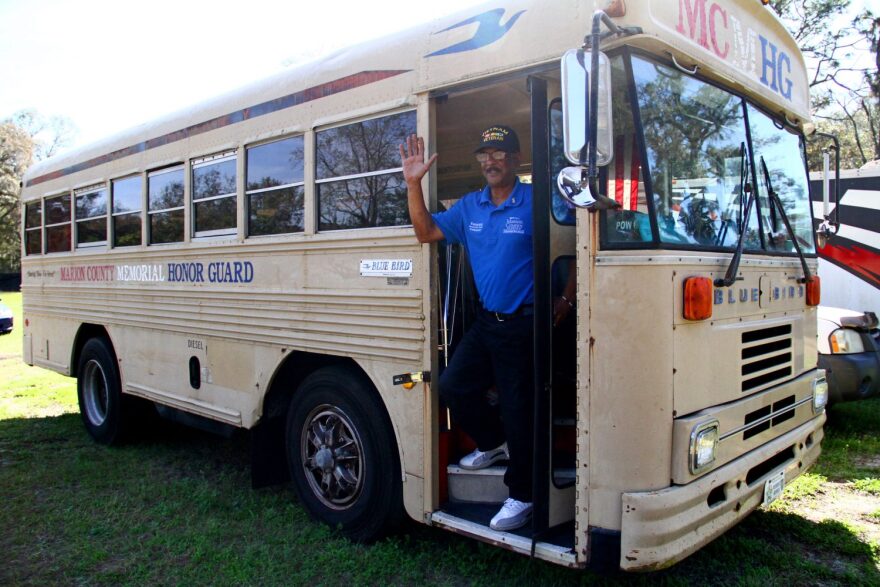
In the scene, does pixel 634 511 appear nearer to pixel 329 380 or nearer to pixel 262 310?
pixel 329 380

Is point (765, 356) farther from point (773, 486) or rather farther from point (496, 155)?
point (496, 155)

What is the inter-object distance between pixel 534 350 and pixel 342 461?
1.61 m

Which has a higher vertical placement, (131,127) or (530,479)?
(131,127)

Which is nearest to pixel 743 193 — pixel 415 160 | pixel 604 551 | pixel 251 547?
pixel 415 160

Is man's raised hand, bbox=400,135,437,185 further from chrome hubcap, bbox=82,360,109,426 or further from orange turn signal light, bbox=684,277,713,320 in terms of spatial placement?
chrome hubcap, bbox=82,360,109,426

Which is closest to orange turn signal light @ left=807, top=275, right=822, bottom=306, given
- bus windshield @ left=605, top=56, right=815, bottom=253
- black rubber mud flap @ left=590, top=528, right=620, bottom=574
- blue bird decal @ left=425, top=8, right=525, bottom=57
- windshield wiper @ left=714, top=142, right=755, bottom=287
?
bus windshield @ left=605, top=56, right=815, bottom=253

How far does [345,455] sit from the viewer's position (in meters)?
4.21

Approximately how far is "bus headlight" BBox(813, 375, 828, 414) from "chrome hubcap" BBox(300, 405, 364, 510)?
2620 mm

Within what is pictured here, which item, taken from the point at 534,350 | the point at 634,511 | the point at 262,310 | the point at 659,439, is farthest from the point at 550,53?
the point at 262,310

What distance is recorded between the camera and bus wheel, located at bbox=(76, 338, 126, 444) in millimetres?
6492

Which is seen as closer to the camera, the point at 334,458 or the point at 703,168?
the point at 703,168

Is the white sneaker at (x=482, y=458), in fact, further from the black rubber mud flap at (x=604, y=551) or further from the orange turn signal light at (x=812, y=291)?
the orange turn signal light at (x=812, y=291)

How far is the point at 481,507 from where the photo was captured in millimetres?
3707

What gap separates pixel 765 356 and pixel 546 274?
129 cm
